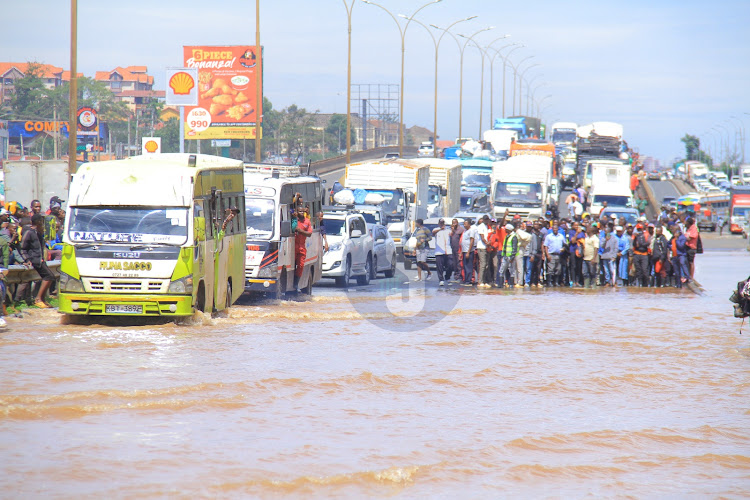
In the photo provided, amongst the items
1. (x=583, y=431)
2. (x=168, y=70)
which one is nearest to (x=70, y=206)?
(x=583, y=431)

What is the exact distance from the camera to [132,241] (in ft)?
47.5

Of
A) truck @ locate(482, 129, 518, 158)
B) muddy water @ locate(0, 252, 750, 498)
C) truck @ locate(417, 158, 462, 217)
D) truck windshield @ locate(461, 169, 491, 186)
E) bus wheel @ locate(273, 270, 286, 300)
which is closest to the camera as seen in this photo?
muddy water @ locate(0, 252, 750, 498)

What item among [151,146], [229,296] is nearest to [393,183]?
[151,146]

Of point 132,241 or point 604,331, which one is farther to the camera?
point 604,331

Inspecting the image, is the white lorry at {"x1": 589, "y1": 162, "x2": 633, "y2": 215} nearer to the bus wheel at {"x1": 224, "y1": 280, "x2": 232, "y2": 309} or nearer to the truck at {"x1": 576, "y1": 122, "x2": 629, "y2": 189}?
the truck at {"x1": 576, "y1": 122, "x2": 629, "y2": 189}

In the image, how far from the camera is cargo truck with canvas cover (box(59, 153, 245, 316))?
14367 mm

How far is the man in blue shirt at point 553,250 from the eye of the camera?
2361 cm

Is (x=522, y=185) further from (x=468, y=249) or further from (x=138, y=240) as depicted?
(x=138, y=240)

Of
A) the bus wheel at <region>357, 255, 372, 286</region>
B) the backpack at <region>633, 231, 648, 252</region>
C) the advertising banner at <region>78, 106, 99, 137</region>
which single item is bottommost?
the bus wheel at <region>357, 255, 372, 286</region>

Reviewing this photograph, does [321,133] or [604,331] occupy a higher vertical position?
[321,133]

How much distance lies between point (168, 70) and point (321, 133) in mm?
71774

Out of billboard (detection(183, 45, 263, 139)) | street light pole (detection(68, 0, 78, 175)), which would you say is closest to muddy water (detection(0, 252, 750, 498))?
street light pole (detection(68, 0, 78, 175))

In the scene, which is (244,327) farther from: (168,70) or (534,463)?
(168,70)

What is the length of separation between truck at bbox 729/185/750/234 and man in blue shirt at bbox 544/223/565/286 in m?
36.9
